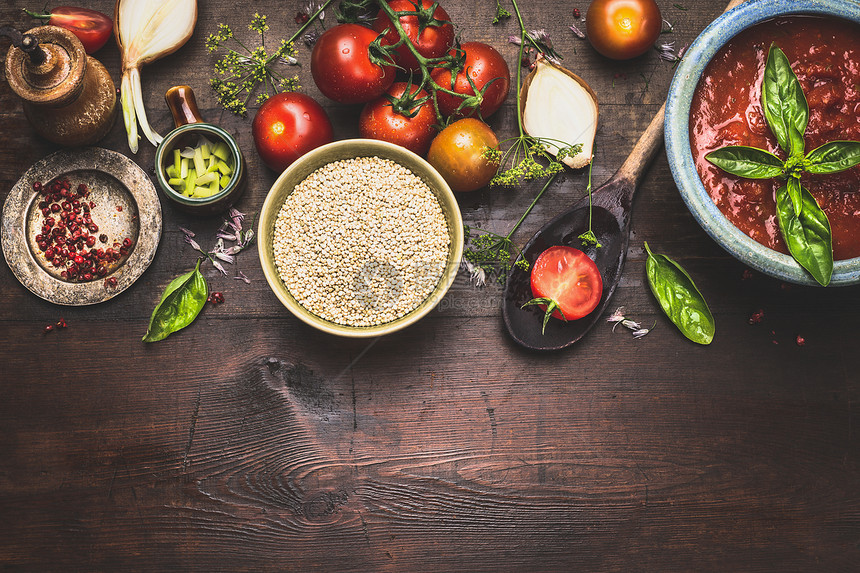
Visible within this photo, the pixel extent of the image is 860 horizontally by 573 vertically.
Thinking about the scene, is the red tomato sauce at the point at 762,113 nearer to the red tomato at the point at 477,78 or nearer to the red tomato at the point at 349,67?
the red tomato at the point at 477,78

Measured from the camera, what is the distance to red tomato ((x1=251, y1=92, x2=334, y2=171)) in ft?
4.42

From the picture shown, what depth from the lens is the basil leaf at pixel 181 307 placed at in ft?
4.75

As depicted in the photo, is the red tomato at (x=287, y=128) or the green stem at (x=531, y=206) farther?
the green stem at (x=531, y=206)

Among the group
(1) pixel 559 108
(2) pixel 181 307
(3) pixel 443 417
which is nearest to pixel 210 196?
(2) pixel 181 307

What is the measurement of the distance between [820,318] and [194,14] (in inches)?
75.0

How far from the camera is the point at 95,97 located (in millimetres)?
1397

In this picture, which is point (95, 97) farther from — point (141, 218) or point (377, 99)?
point (377, 99)

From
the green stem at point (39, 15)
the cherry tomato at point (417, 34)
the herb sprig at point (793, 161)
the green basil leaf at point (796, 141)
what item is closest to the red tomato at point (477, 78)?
the cherry tomato at point (417, 34)

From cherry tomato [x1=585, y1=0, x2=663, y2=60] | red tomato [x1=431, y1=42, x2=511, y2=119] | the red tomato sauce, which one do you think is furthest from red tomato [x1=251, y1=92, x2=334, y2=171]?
the red tomato sauce

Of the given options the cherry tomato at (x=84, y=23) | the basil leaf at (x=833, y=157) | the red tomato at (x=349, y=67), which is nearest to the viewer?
the basil leaf at (x=833, y=157)

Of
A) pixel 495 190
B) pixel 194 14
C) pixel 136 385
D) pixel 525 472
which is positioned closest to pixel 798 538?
pixel 525 472

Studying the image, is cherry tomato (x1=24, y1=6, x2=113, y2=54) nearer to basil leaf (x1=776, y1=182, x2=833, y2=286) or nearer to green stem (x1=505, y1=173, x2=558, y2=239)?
green stem (x1=505, y1=173, x2=558, y2=239)

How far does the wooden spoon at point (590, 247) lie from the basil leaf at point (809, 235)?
0.36 metres

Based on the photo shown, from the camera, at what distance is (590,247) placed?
4.79 ft
